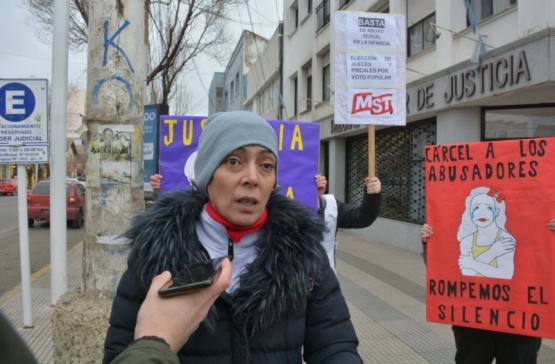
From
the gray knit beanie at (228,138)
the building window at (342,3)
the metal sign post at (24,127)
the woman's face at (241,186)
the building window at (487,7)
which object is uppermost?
the building window at (342,3)

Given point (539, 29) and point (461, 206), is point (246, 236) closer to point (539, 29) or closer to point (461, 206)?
point (461, 206)

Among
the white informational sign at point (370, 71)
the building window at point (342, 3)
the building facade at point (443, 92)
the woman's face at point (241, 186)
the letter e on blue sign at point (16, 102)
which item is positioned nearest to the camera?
the woman's face at point (241, 186)

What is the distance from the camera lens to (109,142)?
367cm

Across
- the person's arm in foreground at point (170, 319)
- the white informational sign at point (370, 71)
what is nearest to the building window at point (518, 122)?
the white informational sign at point (370, 71)

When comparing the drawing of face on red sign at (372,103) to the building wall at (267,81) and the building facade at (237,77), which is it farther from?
the building facade at (237,77)

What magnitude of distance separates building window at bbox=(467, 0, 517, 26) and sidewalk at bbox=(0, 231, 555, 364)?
490 cm

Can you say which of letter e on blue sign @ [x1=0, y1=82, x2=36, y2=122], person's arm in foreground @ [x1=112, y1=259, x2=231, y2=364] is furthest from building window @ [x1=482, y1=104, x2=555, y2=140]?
person's arm in foreground @ [x1=112, y1=259, x2=231, y2=364]

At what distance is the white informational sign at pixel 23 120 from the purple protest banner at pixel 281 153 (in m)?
2.39

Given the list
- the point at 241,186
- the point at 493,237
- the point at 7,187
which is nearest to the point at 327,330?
the point at 241,186

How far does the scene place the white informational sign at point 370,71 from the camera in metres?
4.22

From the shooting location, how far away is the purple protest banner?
3.84 metres

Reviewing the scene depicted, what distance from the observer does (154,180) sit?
150 inches

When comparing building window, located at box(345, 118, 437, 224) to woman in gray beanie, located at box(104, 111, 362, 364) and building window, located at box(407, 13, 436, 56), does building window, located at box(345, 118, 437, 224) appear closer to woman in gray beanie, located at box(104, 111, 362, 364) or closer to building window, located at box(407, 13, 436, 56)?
building window, located at box(407, 13, 436, 56)

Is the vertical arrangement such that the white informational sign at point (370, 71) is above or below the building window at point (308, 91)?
below
